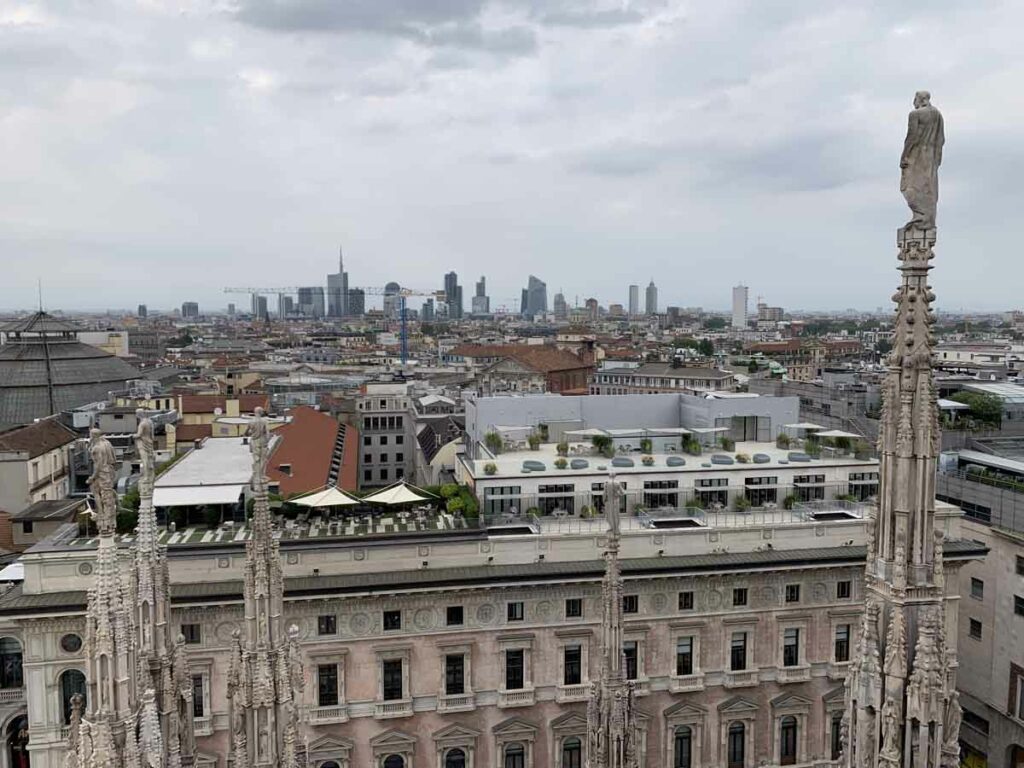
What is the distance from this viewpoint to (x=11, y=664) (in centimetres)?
3278

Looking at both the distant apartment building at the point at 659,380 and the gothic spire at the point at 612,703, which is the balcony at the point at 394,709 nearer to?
the gothic spire at the point at 612,703

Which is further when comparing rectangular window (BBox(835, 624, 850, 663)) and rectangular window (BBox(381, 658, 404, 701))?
rectangular window (BBox(835, 624, 850, 663))

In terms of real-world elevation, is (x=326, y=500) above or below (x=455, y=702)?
above

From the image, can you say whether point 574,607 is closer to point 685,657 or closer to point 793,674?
point 685,657

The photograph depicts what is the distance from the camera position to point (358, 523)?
36.2 meters

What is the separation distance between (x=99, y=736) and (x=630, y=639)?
2546 cm

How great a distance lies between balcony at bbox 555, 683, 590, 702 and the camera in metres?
33.0

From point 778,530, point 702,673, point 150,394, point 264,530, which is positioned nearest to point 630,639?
point 702,673

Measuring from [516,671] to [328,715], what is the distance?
7255 millimetres

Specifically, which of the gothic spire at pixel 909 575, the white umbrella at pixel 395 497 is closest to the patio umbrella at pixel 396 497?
the white umbrella at pixel 395 497

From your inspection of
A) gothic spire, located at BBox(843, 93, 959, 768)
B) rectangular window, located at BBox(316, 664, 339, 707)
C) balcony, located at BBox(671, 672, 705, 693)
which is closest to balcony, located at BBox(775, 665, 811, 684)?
balcony, located at BBox(671, 672, 705, 693)

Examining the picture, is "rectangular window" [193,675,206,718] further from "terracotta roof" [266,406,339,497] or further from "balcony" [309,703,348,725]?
"terracotta roof" [266,406,339,497]

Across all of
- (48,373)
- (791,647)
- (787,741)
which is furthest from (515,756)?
(48,373)

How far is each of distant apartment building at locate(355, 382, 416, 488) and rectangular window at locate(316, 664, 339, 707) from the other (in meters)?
44.0
